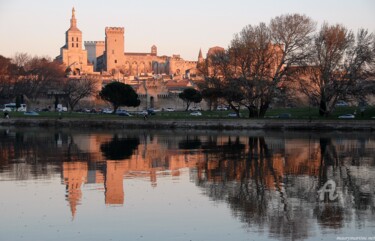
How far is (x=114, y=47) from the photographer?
16250 cm

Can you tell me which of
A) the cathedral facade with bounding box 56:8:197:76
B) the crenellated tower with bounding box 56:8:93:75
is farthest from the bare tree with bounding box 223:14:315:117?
the crenellated tower with bounding box 56:8:93:75

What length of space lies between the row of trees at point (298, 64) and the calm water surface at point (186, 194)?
21.8 meters

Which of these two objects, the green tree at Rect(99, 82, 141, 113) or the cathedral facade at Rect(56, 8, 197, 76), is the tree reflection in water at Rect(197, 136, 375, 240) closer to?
the green tree at Rect(99, 82, 141, 113)

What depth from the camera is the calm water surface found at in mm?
15148

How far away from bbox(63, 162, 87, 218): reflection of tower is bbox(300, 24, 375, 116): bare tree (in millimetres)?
32654

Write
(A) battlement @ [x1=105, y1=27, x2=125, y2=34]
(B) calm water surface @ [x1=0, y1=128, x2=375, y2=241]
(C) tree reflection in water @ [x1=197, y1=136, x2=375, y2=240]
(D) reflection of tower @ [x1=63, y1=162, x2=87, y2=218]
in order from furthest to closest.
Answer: (A) battlement @ [x1=105, y1=27, x2=125, y2=34]
(D) reflection of tower @ [x1=63, y1=162, x2=87, y2=218]
(C) tree reflection in water @ [x1=197, y1=136, x2=375, y2=240]
(B) calm water surface @ [x1=0, y1=128, x2=375, y2=241]

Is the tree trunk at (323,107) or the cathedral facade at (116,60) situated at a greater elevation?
the cathedral facade at (116,60)

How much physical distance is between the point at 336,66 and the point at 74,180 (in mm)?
39010

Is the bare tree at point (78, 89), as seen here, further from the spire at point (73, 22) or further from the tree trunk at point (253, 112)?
the spire at point (73, 22)

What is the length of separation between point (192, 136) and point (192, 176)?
23078 millimetres

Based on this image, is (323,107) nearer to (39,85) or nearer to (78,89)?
(78,89)

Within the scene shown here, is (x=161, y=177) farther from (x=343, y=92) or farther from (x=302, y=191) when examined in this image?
(x=343, y=92)

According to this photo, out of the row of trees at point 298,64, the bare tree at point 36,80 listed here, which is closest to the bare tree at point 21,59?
the bare tree at point 36,80

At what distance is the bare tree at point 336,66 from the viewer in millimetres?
55500
